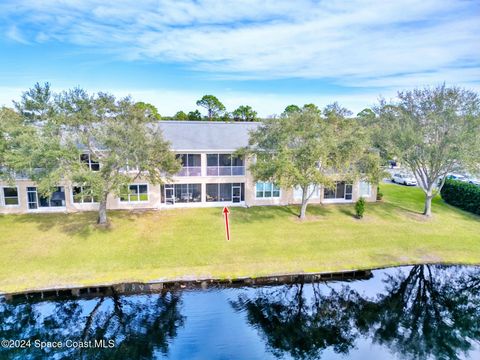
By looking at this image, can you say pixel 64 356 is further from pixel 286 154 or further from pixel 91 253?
pixel 286 154

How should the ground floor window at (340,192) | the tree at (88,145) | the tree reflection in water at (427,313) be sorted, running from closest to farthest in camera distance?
the tree reflection in water at (427,313) → the tree at (88,145) → the ground floor window at (340,192)

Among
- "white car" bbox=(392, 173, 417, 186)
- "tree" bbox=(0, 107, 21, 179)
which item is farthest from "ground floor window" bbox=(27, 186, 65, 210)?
"white car" bbox=(392, 173, 417, 186)

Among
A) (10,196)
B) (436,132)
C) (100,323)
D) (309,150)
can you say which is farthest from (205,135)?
(436,132)

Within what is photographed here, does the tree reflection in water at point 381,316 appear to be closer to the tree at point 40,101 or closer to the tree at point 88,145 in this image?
the tree at point 88,145

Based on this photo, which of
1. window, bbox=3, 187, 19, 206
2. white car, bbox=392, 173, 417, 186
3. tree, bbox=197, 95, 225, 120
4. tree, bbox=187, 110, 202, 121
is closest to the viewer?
window, bbox=3, 187, 19, 206

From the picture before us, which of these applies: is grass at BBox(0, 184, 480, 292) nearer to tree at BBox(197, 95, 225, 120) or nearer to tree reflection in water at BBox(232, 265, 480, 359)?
tree reflection in water at BBox(232, 265, 480, 359)

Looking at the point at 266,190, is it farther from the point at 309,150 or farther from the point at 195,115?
the point at 195,115

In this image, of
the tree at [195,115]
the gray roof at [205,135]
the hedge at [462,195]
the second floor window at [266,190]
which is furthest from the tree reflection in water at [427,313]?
the tree at [195,115]
